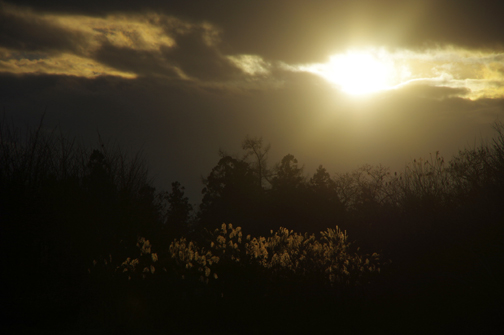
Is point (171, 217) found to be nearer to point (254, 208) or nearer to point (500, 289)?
point (500, 289)

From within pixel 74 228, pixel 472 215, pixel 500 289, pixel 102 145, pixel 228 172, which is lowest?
pixel 500 289

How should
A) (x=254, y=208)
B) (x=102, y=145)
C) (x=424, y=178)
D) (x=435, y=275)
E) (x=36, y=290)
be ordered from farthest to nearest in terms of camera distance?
1. (x=254, y=208)
2. (x=424, y=178)
3. (x=102, y=145)
4. (x=435, y=275)
5. (x=36, y=290)

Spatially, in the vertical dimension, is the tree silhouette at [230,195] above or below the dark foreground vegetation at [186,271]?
above

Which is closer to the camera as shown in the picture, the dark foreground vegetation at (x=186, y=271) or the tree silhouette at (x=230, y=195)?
the dark foreground vegetation at (x=186, y=271)

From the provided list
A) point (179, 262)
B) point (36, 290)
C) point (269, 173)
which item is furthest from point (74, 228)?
point (269, 173)

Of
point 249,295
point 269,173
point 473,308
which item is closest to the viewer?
point 249,295

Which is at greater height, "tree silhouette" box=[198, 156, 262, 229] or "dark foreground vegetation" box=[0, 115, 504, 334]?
"tree silhouette" box=[198, 156, 262, 229]

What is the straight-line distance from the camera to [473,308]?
27.5 feet

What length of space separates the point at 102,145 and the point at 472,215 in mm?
12101

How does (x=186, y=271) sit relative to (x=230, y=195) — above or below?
below

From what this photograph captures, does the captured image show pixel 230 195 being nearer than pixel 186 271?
No

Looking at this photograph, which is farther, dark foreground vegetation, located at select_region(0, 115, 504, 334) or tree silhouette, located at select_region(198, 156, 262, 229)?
tree silhouette, located at select_region(198, 156, 262, 229)

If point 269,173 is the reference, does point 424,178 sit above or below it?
below

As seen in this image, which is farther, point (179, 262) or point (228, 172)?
point (228, 172)
